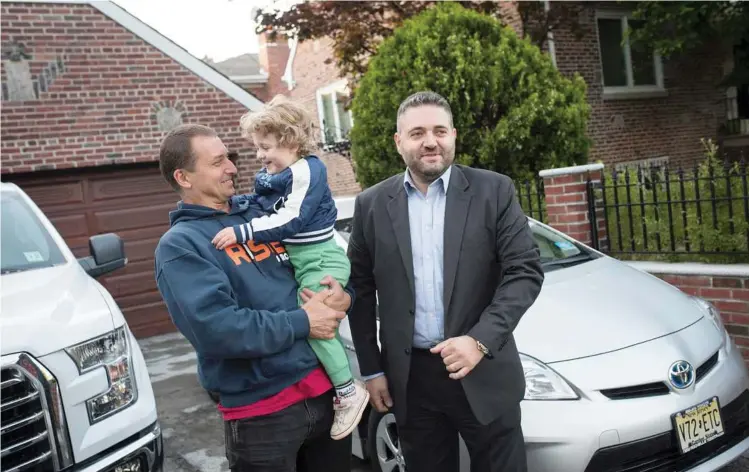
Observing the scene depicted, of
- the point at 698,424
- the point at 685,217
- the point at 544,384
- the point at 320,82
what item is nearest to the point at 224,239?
the point at 544,384

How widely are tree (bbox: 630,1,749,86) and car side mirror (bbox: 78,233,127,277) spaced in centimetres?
957

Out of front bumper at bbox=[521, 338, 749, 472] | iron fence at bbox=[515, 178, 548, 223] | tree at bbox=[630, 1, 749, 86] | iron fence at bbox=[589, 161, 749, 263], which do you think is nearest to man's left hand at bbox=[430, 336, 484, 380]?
front bumper at bbox=[521, 338, 749, 472]

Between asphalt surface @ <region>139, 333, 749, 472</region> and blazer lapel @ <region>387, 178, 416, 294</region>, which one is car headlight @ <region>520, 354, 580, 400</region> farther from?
asphalt surface @ <region>139, 333, 749, 472</region>

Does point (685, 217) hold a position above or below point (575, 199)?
below

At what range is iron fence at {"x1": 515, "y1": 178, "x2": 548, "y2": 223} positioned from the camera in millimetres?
6398

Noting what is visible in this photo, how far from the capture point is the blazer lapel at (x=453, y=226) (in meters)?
2.40

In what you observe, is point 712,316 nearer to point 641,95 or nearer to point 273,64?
point 641,95

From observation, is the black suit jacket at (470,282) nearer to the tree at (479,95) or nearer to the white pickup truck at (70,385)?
the white pickup truck at (70,385)

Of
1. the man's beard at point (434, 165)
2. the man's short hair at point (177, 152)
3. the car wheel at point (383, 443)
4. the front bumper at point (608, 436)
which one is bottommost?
the car wheel at point (383, 443)

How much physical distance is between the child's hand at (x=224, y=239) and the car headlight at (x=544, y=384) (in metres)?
1.59

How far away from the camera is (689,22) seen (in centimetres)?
1027

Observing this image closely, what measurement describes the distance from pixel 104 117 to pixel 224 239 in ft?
25.4

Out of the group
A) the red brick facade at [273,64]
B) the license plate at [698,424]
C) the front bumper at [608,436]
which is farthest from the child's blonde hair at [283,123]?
the red brick facade at [273,64]

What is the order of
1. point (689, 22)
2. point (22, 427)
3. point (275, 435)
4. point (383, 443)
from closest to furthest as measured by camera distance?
1. point (275, 435)
2. point (22, 427)
3. point (383, 443)
4. point (689, 22)
